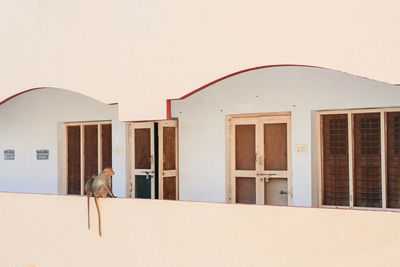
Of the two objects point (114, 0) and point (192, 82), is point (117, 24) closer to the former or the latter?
point (114, 0)

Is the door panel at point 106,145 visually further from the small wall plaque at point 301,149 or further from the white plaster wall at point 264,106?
the small wall plaque at point 301,149

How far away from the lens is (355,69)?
17.9 ft

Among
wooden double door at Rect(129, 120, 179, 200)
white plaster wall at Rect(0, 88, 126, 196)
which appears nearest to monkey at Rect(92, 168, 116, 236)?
wooden double door at Rect(129, 120, 179, 200)

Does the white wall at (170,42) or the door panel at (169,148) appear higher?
the white wall at (170,42)

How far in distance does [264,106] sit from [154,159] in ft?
7.32

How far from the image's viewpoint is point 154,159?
8.93 m

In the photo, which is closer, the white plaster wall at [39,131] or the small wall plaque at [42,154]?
the white plaster wall at [39,131]

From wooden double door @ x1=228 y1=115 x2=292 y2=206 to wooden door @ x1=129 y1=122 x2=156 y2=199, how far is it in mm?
1663

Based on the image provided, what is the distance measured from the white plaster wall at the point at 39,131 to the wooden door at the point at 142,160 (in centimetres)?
38

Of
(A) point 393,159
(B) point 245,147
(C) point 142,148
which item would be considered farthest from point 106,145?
(A) point 393,159

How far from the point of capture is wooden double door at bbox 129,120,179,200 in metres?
8.82

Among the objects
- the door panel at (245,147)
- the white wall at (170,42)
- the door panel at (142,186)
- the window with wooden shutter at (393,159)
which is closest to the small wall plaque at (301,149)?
the door panel at (245,147)

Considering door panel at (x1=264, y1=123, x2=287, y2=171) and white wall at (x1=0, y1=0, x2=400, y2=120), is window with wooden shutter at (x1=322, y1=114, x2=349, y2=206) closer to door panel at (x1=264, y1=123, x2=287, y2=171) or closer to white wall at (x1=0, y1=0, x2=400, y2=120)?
door panel at (x1=264, y1=123, x2=287, y2=171)

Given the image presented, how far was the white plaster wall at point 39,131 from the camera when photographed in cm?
1002
